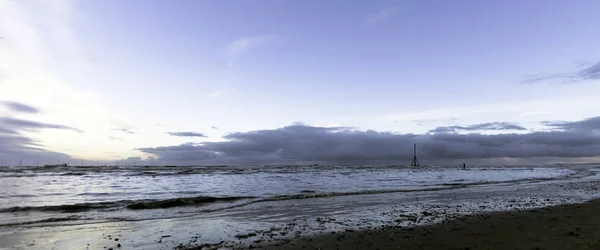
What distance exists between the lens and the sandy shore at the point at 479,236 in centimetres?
859

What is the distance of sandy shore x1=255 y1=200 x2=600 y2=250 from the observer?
859 centimetres

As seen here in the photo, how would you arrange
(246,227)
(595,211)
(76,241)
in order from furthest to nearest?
(595,211) → (246,227) → (76,241)

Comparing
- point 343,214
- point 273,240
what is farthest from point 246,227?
point 343,214

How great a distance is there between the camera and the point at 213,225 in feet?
40.7

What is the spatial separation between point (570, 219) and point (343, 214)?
26.8ft

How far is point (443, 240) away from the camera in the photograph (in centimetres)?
921

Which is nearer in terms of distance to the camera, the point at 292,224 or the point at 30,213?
the point at 292,224

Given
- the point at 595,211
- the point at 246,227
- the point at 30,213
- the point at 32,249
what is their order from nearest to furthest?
the point at 32,249 → the point at 246,227 → the point at 595,211 → the point at 30,213

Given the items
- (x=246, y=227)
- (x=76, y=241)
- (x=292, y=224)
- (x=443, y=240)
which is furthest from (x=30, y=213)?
(x=443, y=240)

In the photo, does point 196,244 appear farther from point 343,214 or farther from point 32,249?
point 343,214

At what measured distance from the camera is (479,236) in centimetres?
961

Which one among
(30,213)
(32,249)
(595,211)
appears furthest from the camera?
(30,213)

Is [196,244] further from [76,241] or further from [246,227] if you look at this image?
[76,241]

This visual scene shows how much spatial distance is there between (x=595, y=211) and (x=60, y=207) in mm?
25012
